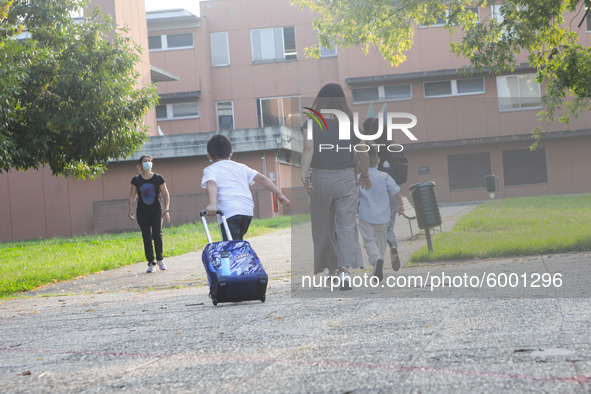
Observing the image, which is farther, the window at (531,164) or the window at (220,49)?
the window at (220,49)

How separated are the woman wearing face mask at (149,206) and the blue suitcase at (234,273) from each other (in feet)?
16.4

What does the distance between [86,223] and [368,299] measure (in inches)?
998

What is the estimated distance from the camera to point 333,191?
7887 millimetres

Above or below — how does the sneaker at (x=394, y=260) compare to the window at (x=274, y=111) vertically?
below

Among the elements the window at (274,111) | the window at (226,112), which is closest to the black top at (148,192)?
the window at (274,111)

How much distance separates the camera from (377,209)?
8570mm

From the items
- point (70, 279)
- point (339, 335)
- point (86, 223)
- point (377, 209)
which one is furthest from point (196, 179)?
point (339, 335)

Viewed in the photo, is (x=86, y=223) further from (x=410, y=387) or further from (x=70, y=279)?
(x=410, y=387)

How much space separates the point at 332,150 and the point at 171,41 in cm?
3141

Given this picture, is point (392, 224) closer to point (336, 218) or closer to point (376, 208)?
point (376, 208)

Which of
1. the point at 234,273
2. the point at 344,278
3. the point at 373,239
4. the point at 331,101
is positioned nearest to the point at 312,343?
the point at 234,273

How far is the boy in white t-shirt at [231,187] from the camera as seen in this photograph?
7.80 metres

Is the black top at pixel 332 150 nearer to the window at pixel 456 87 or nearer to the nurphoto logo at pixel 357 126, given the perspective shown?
the nurphoto logo at pixel 357 126

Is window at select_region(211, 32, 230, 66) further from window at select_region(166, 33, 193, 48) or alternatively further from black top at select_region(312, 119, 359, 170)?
black top at select_region(312, 119, 359, 170)
